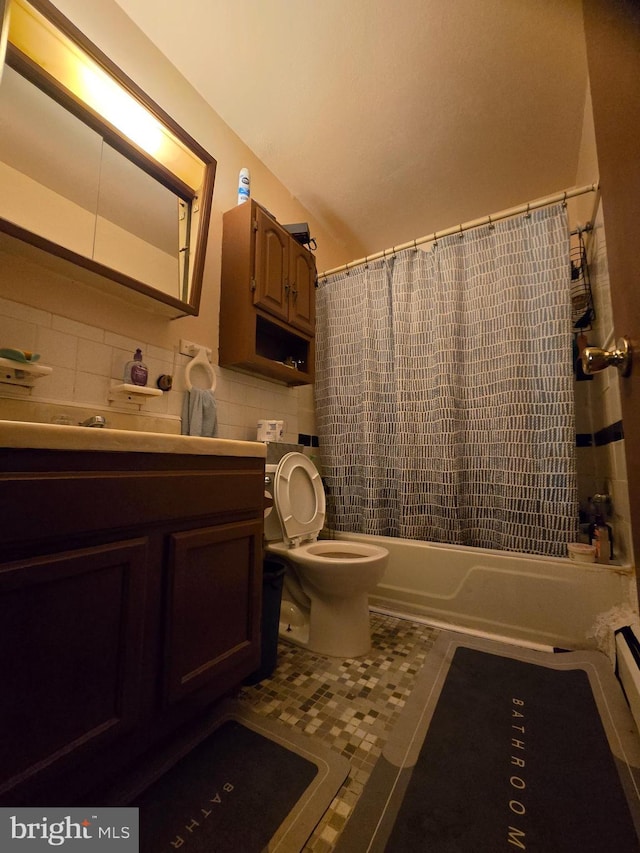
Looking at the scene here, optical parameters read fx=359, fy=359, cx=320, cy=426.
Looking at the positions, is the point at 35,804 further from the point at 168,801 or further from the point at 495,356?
the point at 495,356

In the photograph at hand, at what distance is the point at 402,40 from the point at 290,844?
2651mm

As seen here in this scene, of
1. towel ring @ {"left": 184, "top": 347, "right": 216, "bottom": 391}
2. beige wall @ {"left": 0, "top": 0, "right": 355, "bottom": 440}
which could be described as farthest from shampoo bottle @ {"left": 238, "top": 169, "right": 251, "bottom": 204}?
towel ring @ {"left": 184, "top": 347, "right": 216, "bottom": 391}

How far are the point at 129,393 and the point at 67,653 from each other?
2.84 ft

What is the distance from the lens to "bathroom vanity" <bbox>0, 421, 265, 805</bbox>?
1.95 feet

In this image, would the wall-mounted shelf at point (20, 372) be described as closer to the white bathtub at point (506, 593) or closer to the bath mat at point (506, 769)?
the bath mat at point (506, 769)

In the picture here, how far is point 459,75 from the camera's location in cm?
168

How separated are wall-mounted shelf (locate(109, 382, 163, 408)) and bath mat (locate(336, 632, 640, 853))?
1291 mm

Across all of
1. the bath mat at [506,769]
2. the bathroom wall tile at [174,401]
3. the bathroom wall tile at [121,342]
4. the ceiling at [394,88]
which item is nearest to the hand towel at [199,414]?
the bathroom wall tile at [174,401]

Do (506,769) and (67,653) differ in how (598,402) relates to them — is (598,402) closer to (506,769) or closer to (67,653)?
(506,769)

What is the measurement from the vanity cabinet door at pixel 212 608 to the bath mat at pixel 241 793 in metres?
0.14

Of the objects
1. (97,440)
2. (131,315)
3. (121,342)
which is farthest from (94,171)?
(97,440)

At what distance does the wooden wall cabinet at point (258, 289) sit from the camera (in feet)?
5.57

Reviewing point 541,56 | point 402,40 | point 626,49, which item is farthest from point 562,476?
point 402,40

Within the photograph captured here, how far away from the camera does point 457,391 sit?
1.88 metres
